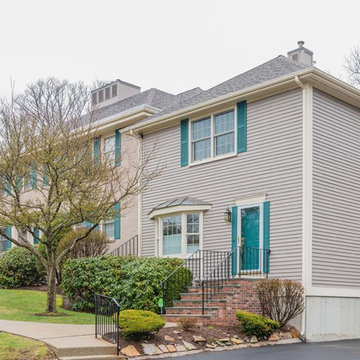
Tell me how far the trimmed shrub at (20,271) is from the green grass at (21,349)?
1034cm

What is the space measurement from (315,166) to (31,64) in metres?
34.8

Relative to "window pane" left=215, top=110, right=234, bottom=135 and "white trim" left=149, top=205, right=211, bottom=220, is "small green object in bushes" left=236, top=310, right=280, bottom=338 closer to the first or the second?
"white trim" left=149, top=205, right=211, bottom=220

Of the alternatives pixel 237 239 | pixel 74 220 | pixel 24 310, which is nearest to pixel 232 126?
pixel 237 239

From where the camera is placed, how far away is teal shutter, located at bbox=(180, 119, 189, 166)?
17891 millimetres

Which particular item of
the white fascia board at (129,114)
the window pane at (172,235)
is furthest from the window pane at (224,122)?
the white fascia board at (129,114)

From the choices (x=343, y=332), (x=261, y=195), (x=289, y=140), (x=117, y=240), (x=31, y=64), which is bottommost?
(x=343, y=332)

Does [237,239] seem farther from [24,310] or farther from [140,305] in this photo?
[24,310]

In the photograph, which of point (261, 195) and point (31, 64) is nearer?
point (261, 195)

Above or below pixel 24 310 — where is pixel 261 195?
above

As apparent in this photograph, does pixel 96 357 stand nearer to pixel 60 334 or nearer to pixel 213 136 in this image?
pixel 60 334

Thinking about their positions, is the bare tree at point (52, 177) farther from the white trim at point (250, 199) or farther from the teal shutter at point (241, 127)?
the teal shutter at point (241, 127)

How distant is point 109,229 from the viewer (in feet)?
70.7

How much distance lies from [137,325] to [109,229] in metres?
10.7

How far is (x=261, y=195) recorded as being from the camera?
15461 mm
